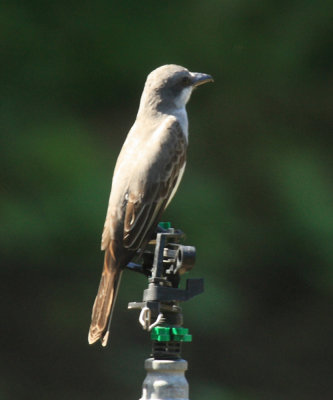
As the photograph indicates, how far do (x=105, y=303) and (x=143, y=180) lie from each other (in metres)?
0.65

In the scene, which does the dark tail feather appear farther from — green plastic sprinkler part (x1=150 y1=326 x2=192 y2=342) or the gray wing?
green plastic sprinkler part (x1=150 y1=326 x2=192 y2=342)

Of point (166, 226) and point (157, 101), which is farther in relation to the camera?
point (157, 101)

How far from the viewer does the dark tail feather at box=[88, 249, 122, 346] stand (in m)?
2.92

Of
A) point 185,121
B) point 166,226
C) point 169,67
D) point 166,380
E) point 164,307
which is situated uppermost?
point 169,67

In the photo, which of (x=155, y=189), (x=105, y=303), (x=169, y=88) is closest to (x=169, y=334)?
(x=105, y=303)

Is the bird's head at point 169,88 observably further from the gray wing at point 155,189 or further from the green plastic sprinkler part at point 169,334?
the green plastic sprinkler part at point 169,334

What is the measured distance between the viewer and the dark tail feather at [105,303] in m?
2.92

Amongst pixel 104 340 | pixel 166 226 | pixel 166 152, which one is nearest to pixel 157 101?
pixel 166 152

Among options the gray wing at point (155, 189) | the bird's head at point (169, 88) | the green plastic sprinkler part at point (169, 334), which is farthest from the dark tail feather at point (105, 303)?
the bird's head at point (169, 88)

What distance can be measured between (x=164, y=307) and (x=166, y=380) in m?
0.26

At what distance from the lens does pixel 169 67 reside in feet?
13.9

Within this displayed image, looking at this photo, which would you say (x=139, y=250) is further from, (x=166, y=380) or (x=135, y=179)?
(x=166, y=380)

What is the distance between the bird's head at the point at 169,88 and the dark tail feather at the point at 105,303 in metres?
1.08

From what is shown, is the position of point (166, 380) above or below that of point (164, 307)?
below
